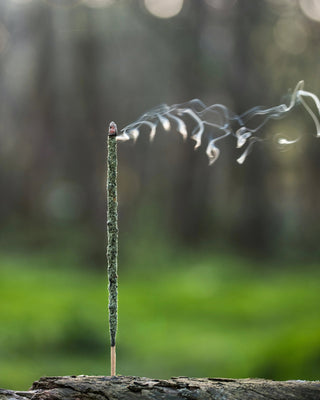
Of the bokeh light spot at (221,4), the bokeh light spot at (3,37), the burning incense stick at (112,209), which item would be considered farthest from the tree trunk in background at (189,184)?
the burning incense stick at (112,209)

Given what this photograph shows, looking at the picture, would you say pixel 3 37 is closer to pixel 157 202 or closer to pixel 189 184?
pixel 157 202

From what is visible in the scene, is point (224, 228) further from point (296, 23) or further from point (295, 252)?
point (296, 23)

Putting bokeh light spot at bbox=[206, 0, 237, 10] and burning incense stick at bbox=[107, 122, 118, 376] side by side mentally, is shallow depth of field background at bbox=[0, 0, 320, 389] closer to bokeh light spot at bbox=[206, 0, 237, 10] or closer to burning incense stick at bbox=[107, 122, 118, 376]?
bokeh light spot at bbox=[206, 0, 237, 10]

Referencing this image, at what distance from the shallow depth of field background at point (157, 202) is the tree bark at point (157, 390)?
87.4 inches

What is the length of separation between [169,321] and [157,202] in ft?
17.9

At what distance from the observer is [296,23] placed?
28.7ft

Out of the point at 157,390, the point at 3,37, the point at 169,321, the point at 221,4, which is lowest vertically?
the point at 157,390

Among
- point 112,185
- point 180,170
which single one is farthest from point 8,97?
→ point 112,185

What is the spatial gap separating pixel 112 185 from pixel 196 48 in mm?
7576

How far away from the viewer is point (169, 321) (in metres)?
6.04

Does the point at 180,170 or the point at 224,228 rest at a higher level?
the point at 180,170

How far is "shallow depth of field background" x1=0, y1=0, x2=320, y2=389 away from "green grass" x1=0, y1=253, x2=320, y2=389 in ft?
0.07

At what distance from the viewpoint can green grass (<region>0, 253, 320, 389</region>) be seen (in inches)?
174

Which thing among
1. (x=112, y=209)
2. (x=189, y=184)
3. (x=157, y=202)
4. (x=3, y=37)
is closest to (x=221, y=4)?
(x=189, y=184)
